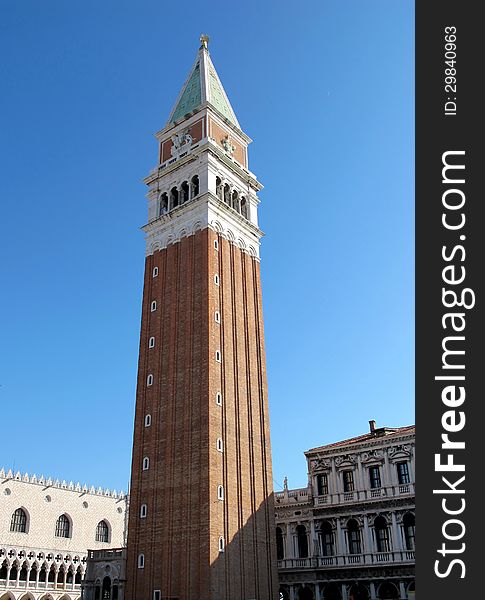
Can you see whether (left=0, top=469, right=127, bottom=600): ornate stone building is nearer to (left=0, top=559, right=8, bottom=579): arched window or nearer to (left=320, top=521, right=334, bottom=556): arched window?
(left=0, top=559, right=8, bottom=579): arched window

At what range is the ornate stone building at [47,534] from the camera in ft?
190

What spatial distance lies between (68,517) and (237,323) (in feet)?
114

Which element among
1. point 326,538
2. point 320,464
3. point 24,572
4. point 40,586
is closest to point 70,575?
point 40,586

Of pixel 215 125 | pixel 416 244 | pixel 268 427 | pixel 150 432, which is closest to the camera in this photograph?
pixel 416 244

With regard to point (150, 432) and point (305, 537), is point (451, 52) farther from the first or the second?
point (305, 537)

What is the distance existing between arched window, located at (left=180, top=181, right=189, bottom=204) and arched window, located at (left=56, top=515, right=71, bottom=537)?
3811 cm

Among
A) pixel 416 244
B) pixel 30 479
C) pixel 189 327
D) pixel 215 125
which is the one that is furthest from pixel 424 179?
pixel 30 479

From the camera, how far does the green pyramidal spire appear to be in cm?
5416

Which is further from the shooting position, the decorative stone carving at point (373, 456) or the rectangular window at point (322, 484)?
the rectangular window at point (322, 484)

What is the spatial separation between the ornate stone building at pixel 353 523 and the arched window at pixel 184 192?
23.2 meters

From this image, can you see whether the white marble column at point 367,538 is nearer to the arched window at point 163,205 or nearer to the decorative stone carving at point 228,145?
the arched window at point 163,205

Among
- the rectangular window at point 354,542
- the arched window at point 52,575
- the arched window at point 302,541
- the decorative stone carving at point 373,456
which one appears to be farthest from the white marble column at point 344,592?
the arched window at point 52,575

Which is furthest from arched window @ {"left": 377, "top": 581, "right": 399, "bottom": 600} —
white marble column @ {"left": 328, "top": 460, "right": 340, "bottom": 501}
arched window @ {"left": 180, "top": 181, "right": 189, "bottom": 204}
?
arched window @ {"left": 180, "top": 181, "right": 189, "bottom": 204}

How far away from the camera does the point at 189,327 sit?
143ft
